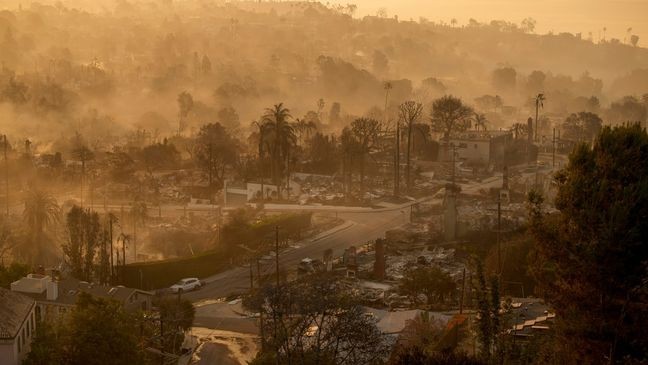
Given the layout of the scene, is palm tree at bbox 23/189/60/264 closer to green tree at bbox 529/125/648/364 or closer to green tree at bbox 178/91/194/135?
green tree at bbox 529/125/648/364

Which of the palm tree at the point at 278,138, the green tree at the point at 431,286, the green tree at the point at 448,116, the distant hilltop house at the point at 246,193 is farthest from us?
the green tree at the point at 448,116

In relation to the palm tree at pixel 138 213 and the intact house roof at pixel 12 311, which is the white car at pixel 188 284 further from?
the intact house roof at pixel 12 311

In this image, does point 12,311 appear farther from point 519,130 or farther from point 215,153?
point 519,130

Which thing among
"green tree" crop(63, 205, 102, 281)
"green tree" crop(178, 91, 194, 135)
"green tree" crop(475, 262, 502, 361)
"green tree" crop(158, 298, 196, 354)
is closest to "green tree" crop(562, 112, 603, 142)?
"green tree" crop(178, 91, 194, 135)

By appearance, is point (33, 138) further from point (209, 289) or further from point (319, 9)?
point (319, 9)

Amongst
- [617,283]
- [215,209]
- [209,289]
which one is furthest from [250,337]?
[215,209]

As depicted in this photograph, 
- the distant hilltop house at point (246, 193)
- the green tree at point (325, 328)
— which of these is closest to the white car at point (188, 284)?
the green tree at point (325, 328)
